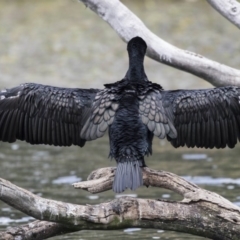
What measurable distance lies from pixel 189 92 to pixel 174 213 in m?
1.27

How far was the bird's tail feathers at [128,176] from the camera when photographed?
260 inches

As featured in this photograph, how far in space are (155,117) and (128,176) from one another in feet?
1.94

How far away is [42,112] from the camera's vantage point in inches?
295

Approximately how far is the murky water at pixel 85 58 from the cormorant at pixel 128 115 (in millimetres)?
3947

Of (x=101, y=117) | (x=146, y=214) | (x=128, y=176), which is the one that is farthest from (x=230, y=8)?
(x=146, y=214)

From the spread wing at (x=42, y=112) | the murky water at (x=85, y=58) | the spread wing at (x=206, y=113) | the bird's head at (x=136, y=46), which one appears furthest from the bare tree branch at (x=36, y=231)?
the murky water at (x=85, y=58)

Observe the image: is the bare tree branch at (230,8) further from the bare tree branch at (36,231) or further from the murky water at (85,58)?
the murky water at (85,58)

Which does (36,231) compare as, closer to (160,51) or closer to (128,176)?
(128,176)

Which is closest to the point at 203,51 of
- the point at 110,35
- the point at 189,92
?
the point at 110,35

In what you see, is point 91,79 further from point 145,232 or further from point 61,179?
point 145,232

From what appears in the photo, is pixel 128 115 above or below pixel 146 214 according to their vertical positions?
above

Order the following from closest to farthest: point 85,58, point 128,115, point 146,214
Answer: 1. point 146,214
2. point 128,115
3. point 85,58

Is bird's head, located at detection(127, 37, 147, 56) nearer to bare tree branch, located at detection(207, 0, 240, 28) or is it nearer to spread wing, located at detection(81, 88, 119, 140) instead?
spread wing, located at detection(81, 88, 119, 140)

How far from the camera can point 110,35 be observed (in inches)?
714
